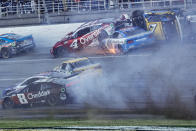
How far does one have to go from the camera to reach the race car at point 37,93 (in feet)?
33.3

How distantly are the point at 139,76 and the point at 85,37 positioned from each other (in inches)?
198

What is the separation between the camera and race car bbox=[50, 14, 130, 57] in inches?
627

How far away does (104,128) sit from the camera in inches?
281

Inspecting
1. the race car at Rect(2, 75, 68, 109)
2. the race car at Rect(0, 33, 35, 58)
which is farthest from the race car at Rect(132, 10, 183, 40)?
the race car at Rect(2, 75, 68, 109)

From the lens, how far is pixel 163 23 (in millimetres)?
15125

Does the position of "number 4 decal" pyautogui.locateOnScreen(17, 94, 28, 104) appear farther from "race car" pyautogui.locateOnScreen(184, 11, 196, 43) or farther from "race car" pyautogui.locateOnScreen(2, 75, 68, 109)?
"race car" pyautogui.locateOnScreen(184, 11, 196, 43)

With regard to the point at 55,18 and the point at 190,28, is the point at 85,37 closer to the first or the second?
the point at 55,18

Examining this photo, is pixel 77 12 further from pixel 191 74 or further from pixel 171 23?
pixel 191 74

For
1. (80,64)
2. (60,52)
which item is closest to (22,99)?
(80,64)

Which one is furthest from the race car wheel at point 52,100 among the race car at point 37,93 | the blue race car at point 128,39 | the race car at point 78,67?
the blue race car at point 128,39

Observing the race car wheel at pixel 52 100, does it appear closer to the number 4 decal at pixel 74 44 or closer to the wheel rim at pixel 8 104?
the wheel rim at pixel 8 104

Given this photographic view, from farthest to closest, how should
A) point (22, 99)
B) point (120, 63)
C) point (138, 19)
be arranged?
point (138, 19) → point (120, 63) → point (22, 99)

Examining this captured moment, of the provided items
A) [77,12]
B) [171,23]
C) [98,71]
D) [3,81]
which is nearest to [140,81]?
[98,71]

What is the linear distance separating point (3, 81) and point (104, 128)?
768 centimetres
